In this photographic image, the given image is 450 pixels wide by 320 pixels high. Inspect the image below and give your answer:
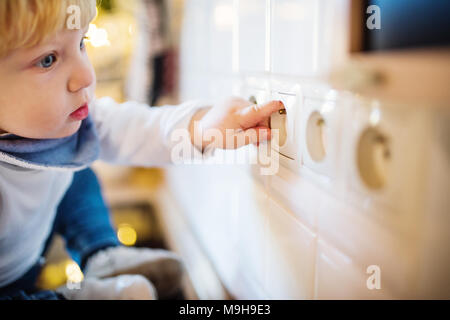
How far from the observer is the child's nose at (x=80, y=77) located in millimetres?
393

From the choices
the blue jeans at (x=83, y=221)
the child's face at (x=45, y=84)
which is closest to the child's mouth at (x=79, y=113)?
the child's face at (x=45, y=84)

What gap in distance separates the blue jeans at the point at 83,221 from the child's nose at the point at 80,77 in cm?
27

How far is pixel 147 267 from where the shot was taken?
57 cm

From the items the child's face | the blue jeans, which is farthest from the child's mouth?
the blue jeans

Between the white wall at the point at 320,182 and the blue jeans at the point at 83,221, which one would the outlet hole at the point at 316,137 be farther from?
the blue jeans at the point at 83,221

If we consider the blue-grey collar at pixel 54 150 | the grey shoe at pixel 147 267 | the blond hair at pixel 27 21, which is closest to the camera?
the blond hair at pixel 27 21

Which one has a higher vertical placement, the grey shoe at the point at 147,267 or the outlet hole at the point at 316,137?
the outlet hole at the point at 316,137

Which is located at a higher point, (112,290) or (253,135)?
(253,135)

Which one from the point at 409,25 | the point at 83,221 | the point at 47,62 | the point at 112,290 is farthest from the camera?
the point at 83,221

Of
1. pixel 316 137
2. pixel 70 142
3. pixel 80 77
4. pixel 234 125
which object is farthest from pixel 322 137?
pixel 70 142

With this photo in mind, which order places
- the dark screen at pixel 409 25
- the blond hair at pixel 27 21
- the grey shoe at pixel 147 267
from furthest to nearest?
the grey shoe at pixel 147 267, the blond hair at pixel 27 21, the dark screen at pixel 409 25

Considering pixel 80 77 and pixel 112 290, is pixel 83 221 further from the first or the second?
pixel 80 77

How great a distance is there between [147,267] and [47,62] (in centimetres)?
32
